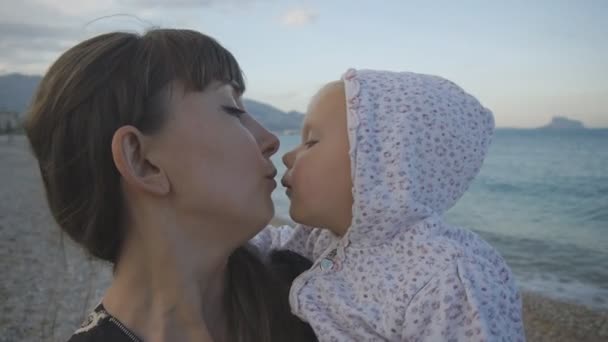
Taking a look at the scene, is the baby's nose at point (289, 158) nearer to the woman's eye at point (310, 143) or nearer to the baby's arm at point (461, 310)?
the woman's eye at point (310, 143)

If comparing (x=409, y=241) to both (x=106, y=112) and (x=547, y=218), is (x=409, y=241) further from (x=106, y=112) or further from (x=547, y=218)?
(x=547, y=218)

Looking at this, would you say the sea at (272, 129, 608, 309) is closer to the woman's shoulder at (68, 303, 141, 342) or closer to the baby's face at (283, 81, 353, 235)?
the baby's face at (283, 81, 353, 235)

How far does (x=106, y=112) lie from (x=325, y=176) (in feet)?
2.70

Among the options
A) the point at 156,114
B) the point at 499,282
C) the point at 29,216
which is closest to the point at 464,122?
the point at 499,282

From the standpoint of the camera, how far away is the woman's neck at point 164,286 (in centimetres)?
192

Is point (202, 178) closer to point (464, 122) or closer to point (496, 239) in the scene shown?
point (464, 122)

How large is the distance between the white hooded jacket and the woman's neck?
362 mm

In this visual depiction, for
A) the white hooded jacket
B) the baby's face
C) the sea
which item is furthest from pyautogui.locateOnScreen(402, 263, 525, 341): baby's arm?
the sea

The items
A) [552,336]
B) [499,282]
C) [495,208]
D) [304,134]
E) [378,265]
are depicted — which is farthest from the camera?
[495,208]

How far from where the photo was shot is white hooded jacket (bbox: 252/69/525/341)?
1.66 meters

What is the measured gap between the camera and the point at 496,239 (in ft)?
49.2

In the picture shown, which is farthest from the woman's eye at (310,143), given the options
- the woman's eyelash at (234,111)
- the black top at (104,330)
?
the black top at (104,330)

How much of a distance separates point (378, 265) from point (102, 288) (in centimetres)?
635

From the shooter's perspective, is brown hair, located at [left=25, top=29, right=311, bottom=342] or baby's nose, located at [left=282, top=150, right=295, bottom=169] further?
baby's nose, located at [left=282, top=150, right=295, bottom=169]
